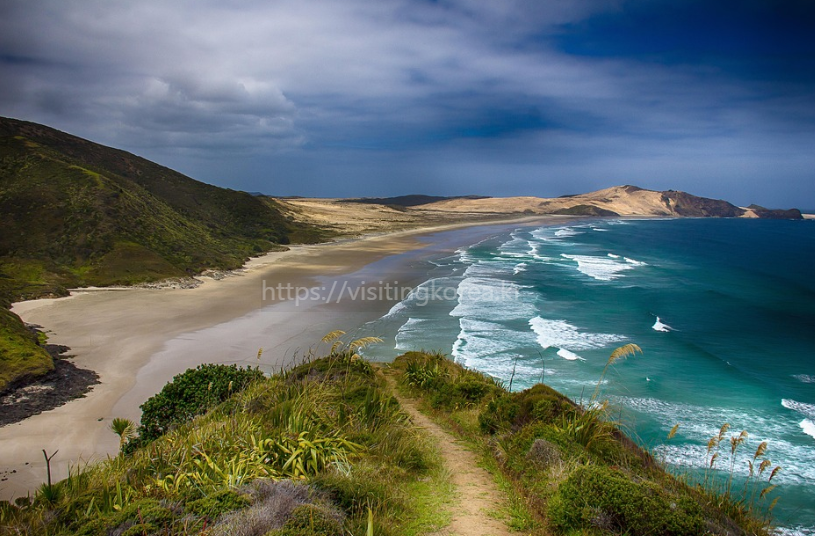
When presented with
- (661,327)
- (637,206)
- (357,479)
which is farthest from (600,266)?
(637,206)

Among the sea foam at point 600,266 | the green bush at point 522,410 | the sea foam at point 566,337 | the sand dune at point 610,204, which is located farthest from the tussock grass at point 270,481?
the sand dune at point 610,204

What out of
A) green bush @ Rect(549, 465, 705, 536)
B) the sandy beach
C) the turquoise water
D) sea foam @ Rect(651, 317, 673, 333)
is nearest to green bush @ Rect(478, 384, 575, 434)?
the turquoise water

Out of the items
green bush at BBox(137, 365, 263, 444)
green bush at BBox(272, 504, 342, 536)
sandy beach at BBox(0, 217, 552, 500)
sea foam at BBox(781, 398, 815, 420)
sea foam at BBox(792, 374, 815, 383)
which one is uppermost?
green bush at BBox(272, 504, 342, 536)

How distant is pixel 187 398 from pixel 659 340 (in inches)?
771

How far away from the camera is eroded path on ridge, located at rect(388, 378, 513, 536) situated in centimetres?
489

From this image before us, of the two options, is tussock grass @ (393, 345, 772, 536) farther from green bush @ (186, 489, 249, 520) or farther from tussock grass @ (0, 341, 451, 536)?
green bush @ (186, 489, 249, 520)

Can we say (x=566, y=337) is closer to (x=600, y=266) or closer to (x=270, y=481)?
(x=270, y=481)

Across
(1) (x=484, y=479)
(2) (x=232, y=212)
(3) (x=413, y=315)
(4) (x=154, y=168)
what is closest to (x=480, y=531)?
(1) (x=484, y=479)

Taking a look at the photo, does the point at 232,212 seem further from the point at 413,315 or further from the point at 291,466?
the point at 291,466

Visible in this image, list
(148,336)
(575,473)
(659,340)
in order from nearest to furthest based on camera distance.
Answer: (575,473) → (148,336) → (659,340)

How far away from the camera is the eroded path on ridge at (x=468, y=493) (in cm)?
489

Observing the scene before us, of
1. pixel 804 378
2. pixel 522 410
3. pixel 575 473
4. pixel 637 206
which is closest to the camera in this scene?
pixel 575 473

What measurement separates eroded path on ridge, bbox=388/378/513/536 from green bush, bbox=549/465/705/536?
0.65 metres

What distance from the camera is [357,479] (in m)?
5.02
